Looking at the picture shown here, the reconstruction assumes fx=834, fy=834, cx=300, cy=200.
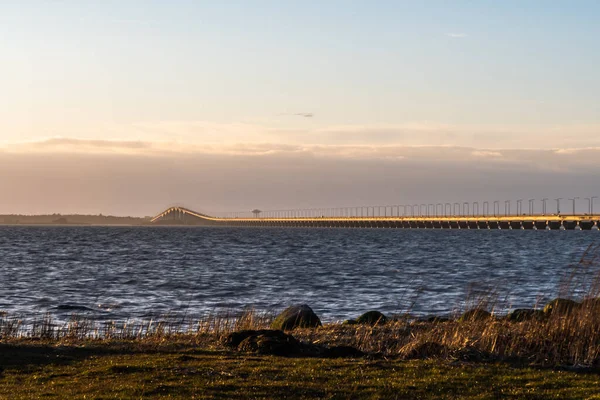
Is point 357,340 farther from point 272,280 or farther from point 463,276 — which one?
point 463,276

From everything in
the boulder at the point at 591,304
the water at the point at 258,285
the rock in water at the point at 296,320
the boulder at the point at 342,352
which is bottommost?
the water at the point at 258,285

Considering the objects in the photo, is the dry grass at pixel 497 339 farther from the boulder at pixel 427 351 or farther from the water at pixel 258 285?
the water at pixel 258 285

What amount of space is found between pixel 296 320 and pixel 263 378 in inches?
462

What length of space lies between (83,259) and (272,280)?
3733 cm

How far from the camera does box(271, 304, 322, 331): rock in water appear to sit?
29000mm

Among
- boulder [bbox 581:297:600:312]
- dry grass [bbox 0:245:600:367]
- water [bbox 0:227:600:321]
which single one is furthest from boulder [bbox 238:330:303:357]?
boulder [bbox 581:297:600:312]

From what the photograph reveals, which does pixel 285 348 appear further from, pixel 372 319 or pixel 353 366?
pixel 372 319

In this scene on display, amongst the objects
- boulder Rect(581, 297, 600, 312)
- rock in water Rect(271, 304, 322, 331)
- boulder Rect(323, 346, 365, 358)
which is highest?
boulder Rect(581, 297, 600, 312)

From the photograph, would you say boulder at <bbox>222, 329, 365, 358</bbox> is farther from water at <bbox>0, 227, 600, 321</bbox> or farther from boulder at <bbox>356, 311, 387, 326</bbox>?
boulder at <bbox>356, 311, 387, 326</bbox>

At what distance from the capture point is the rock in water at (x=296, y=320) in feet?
95.1

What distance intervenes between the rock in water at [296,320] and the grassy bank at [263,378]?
7706 mm

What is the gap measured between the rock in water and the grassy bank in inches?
303

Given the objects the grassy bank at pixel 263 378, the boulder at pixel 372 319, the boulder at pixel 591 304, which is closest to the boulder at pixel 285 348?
the grassy bank at pixel 263 378

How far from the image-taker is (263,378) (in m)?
17.4
